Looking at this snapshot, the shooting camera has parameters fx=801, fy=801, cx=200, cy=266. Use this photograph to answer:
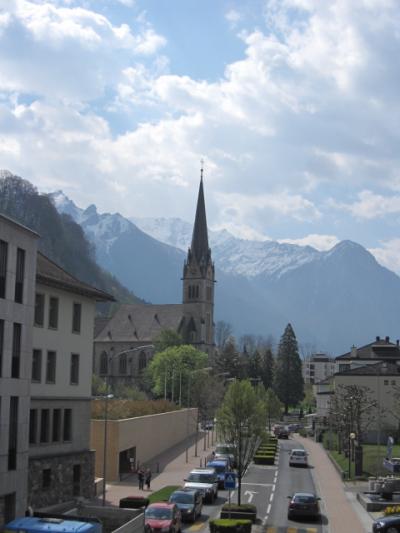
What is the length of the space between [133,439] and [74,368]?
1641cm

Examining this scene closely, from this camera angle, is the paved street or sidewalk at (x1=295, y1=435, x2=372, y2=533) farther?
sidewalk at (x1=295, y1=435, x2=372, y2=533)

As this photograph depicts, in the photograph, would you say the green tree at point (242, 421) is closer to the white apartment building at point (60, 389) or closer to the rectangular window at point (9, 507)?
the white apartment building at point (60, 389)

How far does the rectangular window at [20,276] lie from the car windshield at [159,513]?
32.3 ft

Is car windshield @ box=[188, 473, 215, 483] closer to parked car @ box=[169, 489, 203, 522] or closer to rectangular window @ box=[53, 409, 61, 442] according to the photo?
parked car @ box=[169, 489, 203, 522]

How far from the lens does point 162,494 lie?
146 feet

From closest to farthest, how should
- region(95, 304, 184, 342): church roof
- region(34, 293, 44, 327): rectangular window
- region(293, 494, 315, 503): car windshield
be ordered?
region(34, 293, 44, 327): rectangular window < region(293, 494, 315, 503): car windshield < region(95, 304, 184, 342): church roof

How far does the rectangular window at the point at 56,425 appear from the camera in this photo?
40.1m

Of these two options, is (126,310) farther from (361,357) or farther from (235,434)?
(235,434)

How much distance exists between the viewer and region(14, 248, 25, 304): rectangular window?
31.1m

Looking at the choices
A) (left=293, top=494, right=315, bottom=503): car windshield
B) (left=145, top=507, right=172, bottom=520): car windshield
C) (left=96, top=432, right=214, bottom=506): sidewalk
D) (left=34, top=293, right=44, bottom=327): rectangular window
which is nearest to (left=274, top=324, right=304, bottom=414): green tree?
(left=96, top=432, right=214, bottom=506): sidewalk

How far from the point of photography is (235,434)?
4262 cm

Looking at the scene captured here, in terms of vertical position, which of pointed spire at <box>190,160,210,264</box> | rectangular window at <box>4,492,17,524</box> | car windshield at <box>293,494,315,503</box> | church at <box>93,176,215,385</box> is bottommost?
car windshield at <box>293,494,315,503</box>

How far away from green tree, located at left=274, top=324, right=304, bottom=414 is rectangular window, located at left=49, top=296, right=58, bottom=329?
374 feet

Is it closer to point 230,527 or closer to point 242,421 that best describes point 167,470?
point 242,421
